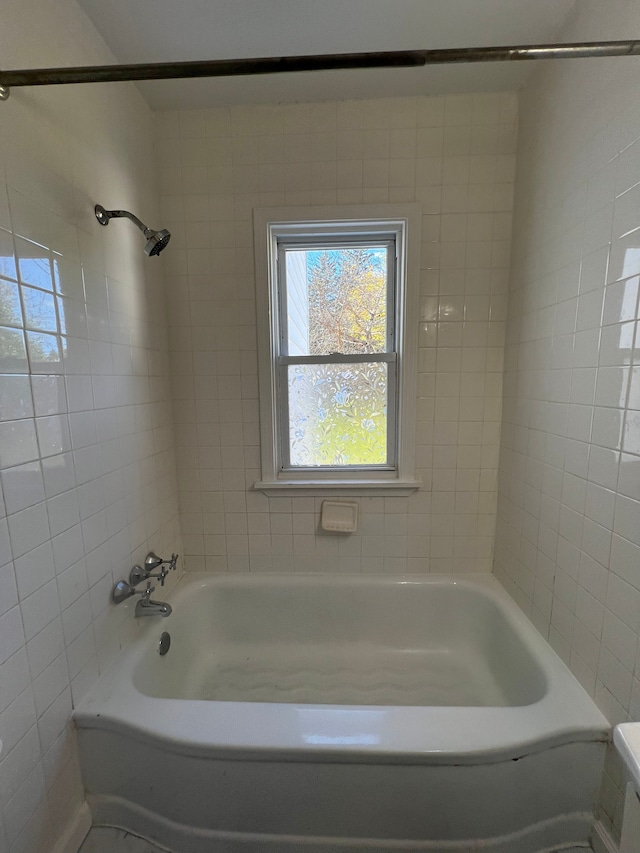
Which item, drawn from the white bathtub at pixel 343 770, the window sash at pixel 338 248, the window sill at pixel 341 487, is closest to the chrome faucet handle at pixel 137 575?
the white bathtub at pixel 343 770

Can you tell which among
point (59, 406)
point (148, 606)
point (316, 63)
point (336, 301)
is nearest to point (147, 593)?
point (148, 606)

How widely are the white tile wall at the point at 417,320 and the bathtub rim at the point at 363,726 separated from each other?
2.39 feet

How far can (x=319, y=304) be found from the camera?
175 cm

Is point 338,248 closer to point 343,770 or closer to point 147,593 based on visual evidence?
point 147,593

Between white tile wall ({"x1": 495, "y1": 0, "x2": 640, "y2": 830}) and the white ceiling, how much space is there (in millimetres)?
161

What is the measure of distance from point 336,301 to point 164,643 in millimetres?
1640

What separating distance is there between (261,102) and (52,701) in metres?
2.21

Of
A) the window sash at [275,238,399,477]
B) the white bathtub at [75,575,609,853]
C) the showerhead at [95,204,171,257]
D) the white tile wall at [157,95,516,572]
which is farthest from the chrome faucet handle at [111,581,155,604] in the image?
the showerhead at [95,204,171,257]

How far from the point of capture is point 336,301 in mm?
1752

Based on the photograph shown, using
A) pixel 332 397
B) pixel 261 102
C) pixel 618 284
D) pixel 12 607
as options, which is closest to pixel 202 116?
pixel 261 102

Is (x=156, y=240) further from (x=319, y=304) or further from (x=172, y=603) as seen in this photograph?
(x=172, y=603)

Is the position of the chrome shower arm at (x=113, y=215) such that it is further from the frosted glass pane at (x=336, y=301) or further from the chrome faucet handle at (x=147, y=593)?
the chrome faucet handle at (x=147, y=593)

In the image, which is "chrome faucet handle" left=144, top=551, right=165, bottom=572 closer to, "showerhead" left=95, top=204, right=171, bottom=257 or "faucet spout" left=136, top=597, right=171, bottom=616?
"faucet spout" left=136, top=597, right=171, bottom=616

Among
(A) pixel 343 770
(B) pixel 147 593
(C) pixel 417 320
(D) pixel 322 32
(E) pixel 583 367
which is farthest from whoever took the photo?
(C) pixel 417 320
